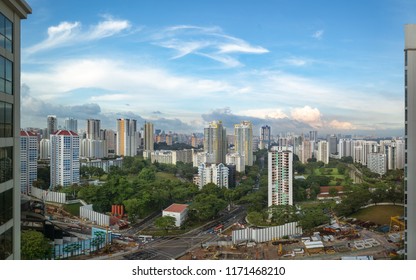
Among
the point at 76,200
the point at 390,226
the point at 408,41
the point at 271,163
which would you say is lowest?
the point at 390,226

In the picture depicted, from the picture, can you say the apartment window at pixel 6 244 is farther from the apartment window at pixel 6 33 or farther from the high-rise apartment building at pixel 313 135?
the high-rise apartment building at pixel 313 135

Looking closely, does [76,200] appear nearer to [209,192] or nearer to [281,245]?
[209,192]

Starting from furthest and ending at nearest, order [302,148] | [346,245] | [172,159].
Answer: [172,159], [302,148], [346,245]

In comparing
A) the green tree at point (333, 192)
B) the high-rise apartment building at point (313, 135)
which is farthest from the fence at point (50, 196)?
the green tree at point (333, 192)

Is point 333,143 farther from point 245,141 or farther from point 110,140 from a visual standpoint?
point 110,140

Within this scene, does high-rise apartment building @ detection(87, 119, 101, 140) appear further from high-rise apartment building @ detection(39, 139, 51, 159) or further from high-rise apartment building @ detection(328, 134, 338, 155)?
high-rise apartment building @ detection(328, 134, 338, 155)

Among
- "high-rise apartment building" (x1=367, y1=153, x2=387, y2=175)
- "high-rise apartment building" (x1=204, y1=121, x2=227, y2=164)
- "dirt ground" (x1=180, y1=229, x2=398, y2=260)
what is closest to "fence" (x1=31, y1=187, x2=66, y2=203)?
"dirt ground" (x1=180, y1=229, x2=398, y2=260)
